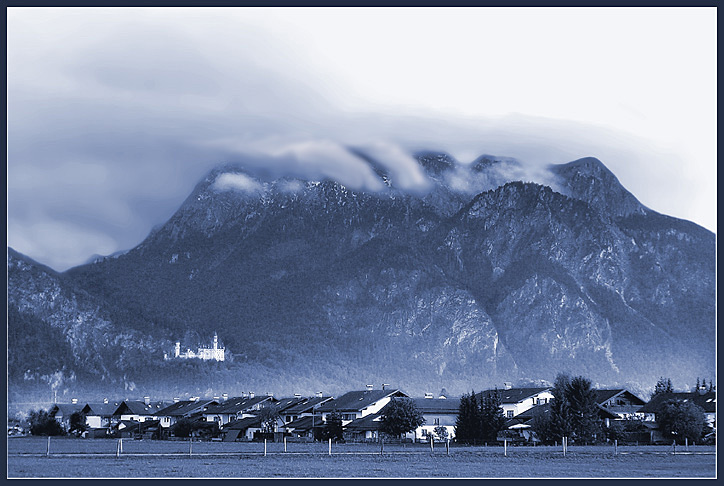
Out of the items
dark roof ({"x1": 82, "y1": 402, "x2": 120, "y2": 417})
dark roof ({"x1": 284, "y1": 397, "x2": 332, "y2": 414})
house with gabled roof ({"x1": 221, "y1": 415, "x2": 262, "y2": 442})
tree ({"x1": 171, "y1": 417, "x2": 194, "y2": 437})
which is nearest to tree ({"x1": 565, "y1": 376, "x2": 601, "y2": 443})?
house with gabled roof ({"x1": 221, "y1": 415, "x2": 262, "y2": 442})

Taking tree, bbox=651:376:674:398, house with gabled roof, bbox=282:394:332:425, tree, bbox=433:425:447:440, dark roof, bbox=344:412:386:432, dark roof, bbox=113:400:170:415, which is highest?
tree, bbox=651:376:674:398

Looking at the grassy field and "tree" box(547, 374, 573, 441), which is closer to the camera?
the grassy field

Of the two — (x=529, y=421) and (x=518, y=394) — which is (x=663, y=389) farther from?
(x=529, y=421)

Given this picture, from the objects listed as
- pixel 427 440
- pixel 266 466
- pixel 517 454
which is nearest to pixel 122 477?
pixel 266 466

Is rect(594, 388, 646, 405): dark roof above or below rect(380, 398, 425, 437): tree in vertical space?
above

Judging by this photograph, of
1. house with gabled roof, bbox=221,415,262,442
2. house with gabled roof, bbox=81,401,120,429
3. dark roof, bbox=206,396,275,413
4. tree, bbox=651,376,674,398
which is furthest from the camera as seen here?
house with gabled roof, bbox=81,401,120,429

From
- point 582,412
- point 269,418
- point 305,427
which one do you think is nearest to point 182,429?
point 269,418

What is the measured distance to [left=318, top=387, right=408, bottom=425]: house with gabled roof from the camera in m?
107

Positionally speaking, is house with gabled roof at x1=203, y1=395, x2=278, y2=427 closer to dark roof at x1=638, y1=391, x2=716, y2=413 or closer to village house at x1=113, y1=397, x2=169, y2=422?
village house at x1=113, y1=397, x2=169, y2=422

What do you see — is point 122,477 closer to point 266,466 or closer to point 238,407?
point 266,466

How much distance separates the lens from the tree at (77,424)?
137 metres

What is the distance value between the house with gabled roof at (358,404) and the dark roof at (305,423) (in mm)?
1048

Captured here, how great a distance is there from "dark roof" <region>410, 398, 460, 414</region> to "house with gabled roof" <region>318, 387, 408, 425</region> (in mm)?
3004

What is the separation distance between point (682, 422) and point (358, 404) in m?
35.7
